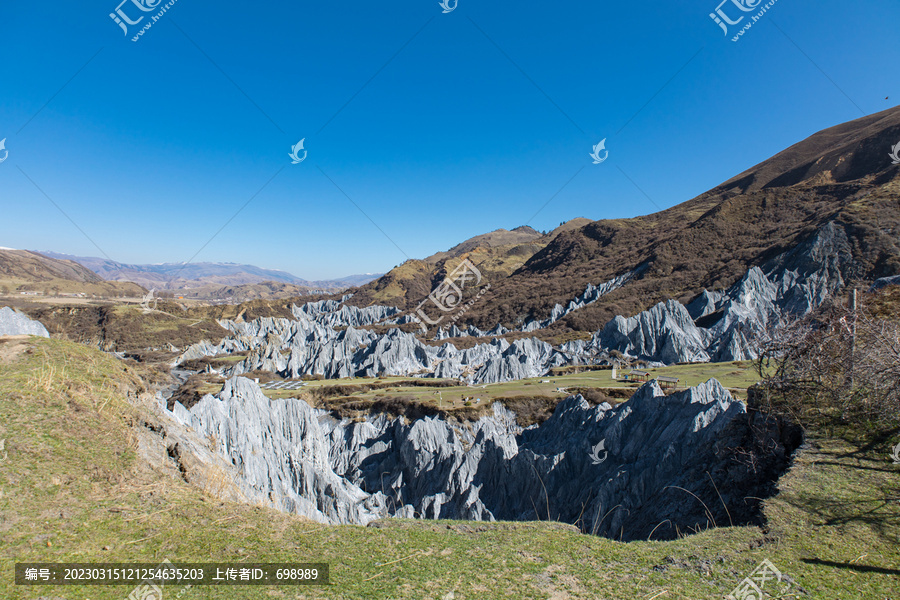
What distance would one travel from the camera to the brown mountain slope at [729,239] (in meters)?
56.0

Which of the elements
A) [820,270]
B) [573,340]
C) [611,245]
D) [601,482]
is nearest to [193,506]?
[601,482]

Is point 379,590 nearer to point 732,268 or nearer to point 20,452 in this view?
point 20,452

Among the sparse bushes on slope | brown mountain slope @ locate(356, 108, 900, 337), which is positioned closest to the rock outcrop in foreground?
the sparse bushes on slope

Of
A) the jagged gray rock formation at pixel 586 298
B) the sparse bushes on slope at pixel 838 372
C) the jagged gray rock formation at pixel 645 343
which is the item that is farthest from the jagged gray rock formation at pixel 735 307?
the sparse bushes on slope at pixel 838 372

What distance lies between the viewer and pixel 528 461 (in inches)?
912

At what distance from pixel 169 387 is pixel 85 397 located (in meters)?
54.8

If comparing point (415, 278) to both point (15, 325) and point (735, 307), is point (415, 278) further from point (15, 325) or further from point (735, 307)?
point (15, 325)

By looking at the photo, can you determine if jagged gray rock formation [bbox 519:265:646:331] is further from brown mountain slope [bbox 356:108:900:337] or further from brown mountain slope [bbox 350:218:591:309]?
brown mountain slope [bbox 350:218:591:309]

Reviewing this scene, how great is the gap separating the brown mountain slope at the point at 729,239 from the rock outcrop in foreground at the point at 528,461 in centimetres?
4484

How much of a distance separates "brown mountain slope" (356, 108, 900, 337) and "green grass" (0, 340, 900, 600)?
60.7m

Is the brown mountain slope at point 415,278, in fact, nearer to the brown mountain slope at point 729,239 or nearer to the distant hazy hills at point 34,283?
the brown mountain slope at point 729,239

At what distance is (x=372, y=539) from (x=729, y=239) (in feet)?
313

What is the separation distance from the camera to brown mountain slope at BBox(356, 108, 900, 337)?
56.0 meters

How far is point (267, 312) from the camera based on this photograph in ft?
439
